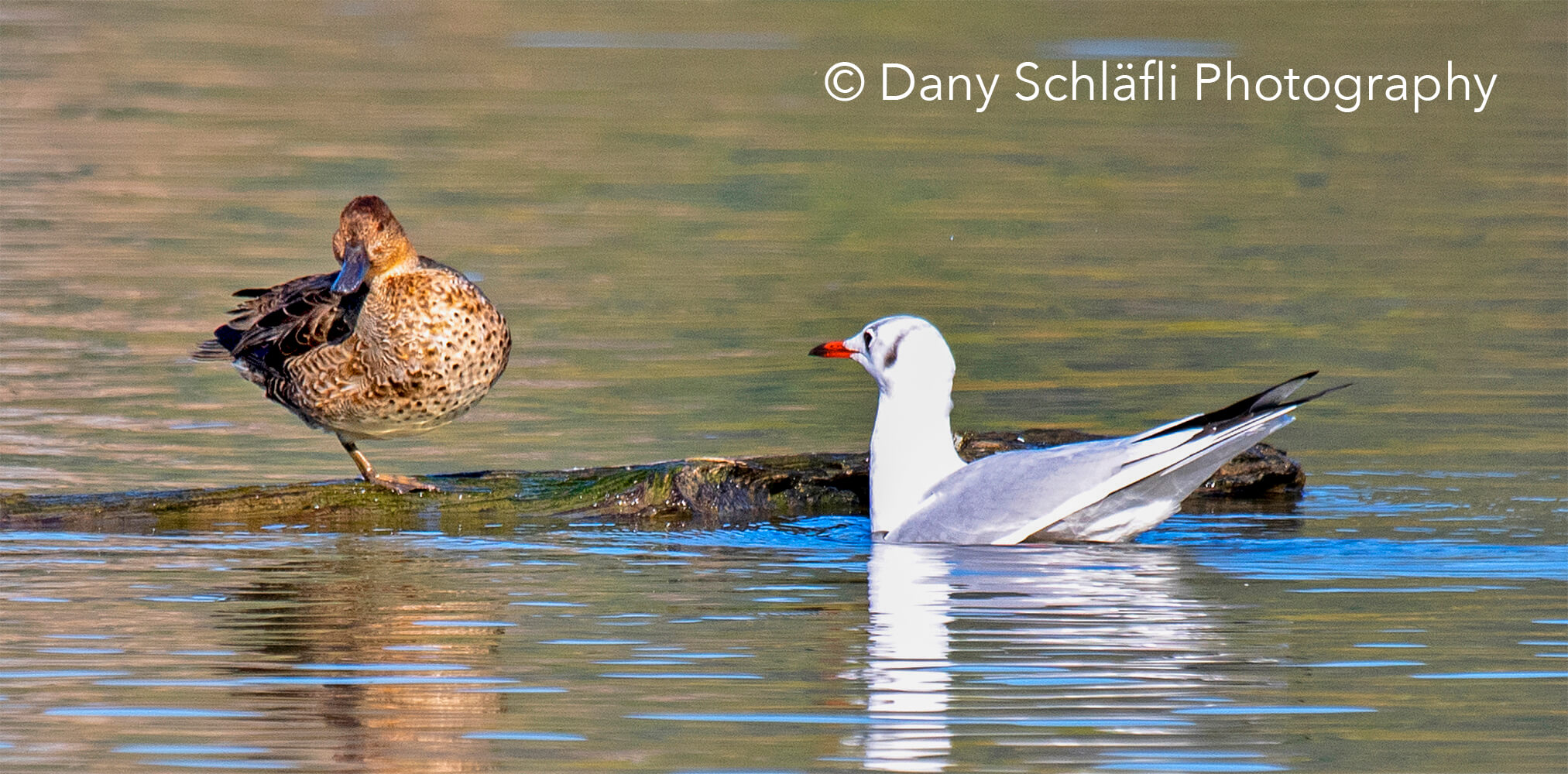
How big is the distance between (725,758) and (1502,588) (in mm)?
3424

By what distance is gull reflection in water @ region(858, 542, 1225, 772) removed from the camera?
6.53 m

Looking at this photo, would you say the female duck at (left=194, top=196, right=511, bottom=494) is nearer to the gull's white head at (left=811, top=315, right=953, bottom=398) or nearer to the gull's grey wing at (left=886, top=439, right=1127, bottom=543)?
the gull's white head at (left=811, top=315, right=953, bottom=398)

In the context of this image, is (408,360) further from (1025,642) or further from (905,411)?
(1025,642)

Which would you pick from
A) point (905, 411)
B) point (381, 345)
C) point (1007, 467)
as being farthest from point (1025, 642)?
point (381, 345)

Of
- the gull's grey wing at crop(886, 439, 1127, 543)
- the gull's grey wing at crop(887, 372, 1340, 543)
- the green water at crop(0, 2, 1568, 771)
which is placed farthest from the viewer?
the gull's grey wing at crop(886, 439, 1127, 543)

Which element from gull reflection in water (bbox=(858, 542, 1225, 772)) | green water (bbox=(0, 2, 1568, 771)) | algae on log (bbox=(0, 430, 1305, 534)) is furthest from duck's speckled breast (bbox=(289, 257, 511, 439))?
gull reflection in water (bbox=(858, 542, 1225, 772))

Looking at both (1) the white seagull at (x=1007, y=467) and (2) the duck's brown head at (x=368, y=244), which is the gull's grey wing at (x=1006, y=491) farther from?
(2) the duck's brown head at (x=368, y=244)

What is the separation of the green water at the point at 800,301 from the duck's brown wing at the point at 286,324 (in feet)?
2.00

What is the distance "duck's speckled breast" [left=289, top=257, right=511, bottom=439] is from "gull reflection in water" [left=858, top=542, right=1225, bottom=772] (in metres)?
1.81

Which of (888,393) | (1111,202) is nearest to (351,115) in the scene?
(1111,202)

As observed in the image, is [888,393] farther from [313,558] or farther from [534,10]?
[534,10]

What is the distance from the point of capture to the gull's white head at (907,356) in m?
9.54

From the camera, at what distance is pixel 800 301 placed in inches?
593

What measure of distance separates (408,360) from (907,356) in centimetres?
197
